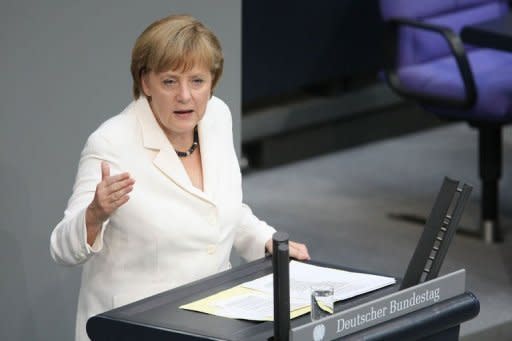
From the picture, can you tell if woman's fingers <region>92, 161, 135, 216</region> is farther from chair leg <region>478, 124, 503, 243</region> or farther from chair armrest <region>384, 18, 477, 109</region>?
chair leg <region>478, 124, 503, 243</region>

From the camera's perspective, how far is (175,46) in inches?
115

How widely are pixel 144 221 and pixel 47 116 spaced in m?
0.82

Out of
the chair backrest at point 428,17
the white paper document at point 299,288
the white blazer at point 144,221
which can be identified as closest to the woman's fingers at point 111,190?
the white blazer at point 144,221

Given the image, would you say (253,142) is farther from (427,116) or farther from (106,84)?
(106,84)

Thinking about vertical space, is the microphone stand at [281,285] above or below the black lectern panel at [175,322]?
above

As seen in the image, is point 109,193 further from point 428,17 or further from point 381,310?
point 428,17

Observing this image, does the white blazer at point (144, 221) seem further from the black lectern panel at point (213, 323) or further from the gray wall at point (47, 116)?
the gray wall at point (47, 116)

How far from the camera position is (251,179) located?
6906mm

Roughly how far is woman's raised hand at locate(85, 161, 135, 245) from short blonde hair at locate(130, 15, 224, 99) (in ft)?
1.01

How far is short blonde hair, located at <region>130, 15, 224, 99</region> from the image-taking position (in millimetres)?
2910

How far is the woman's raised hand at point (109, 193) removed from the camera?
106 inches

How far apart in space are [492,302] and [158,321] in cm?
277

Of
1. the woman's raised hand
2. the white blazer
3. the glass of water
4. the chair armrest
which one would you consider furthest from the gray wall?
the chair armrest

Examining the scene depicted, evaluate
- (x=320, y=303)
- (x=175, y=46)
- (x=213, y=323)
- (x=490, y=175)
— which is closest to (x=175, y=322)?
(x=213, y=323)
